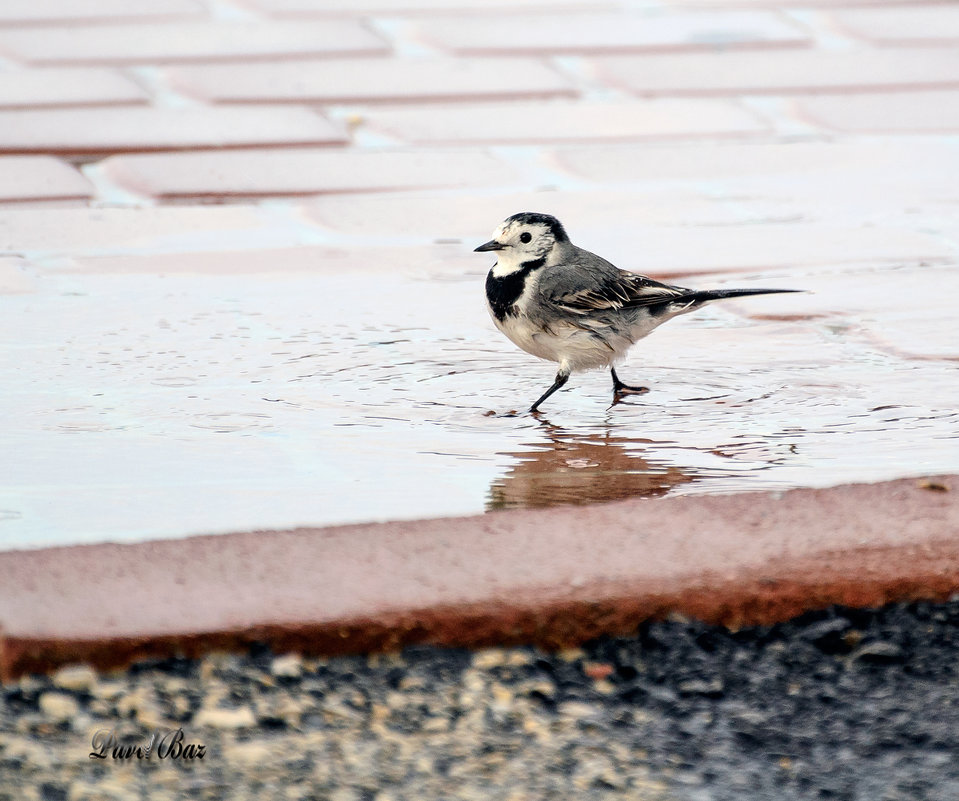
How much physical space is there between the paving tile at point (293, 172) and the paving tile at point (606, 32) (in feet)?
7.31

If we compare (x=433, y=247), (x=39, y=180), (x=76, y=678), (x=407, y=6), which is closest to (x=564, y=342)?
(x=433, y=247)

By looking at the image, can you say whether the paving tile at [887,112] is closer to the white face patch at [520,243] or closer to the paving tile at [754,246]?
the paving tile at [754,246]

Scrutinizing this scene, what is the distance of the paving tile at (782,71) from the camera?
825 centimetres

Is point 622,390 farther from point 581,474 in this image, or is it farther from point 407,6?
point 407,6

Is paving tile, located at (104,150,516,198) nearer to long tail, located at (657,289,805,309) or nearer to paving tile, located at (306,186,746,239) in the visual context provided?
paving tile, located at (306,186,746,239)

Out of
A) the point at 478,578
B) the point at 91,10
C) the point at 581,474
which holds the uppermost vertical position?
the point at 91,10

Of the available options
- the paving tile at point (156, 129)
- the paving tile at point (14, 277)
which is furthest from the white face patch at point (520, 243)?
the paving tile at point (156, 129)

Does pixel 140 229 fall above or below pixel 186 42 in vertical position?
below

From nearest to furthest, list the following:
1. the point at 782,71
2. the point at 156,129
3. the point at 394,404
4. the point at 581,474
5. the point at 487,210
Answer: the point at 581,474 < the point at 394,404 < the point at 487,210 < the point at 156,129 < the point at 782,71

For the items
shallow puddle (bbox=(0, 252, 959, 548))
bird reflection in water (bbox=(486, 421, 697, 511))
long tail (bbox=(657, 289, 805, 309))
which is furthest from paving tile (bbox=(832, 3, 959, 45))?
bird reflection in water (bbox=(486, 421, 697, 511))

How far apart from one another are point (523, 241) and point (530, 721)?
241cm

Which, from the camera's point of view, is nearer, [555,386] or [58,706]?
[58,706]

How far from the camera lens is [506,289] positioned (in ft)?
15.0

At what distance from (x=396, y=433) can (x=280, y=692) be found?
1353 millimetres
